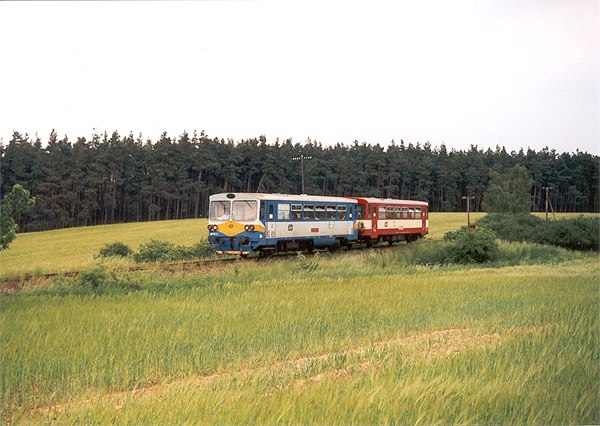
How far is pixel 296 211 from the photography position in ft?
94.4

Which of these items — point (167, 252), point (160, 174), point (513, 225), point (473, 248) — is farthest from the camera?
point (160, 174)

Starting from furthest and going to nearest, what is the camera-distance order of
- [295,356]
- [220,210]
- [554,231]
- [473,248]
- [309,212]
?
[554,231], [473,248], [309,212], [220,210], [295,356]

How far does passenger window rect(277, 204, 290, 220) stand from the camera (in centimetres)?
2759

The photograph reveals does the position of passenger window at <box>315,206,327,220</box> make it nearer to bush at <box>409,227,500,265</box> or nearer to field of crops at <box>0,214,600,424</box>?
bush at <box>409,227,500,265</box>

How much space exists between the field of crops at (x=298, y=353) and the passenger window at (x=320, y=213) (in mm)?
12513

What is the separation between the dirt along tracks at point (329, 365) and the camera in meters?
6.92

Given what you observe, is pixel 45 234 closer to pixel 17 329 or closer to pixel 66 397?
pixel 17 329

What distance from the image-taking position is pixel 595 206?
52188 millimetres

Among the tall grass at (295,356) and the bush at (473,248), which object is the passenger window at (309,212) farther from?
the tall grass at (295,356)

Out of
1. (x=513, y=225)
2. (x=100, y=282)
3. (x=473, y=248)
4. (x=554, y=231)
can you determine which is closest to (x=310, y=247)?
(x=473, y=248)

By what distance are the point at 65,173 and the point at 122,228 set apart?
21.7ft

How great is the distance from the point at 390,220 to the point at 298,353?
30154 mm

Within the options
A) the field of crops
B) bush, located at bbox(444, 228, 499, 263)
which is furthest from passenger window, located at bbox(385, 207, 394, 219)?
the field of crops

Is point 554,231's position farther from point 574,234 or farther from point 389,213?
point 389,213
